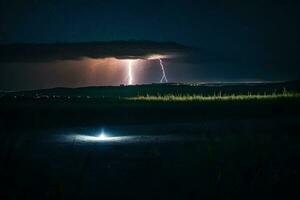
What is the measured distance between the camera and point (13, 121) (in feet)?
118

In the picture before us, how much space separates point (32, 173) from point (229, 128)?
1373 cm

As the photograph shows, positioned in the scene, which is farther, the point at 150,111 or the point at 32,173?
the point at 150,111

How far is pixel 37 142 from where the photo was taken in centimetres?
2442

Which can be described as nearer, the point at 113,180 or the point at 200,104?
the point at 113,180

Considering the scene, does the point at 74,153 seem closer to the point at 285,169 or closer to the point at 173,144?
the point at 173,144

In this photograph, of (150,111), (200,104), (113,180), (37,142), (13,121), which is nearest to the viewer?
(113,180)

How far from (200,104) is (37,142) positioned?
63.1ft

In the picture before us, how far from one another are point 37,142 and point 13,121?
1183 cm

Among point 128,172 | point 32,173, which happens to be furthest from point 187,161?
point 32,173

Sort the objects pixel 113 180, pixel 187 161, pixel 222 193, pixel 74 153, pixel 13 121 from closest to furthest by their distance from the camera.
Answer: pixel 222 193
pixel 113 180
pixel 187 161
pixel 74 153
pixel 13 121

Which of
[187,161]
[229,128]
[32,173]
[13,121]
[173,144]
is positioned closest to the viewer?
[32,173]

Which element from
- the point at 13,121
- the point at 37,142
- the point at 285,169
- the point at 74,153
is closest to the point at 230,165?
the point at 285,169

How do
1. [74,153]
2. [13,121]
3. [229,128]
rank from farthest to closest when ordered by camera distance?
[13,121]
[229,128]
[74,153]

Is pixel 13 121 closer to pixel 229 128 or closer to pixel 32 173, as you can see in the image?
pixel 229 128
